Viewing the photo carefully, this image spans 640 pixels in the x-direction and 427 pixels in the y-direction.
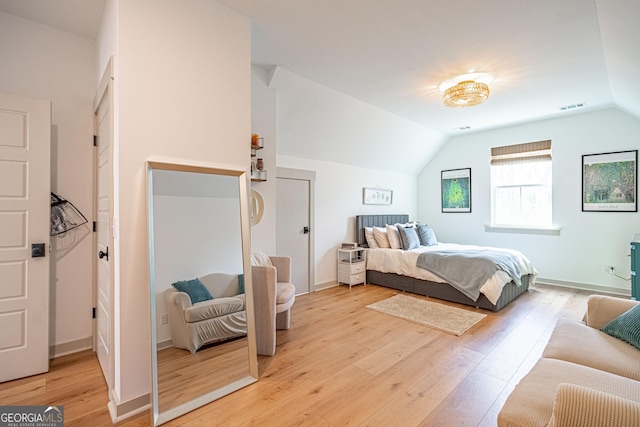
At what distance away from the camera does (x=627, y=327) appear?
69.7 inches

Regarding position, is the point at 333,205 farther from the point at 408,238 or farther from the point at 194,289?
the point at 194,289

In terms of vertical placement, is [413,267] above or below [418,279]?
above

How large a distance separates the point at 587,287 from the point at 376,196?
375 centimetres

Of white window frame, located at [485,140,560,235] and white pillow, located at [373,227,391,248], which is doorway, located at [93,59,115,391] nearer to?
white pillow, located at [373,227,391,248]

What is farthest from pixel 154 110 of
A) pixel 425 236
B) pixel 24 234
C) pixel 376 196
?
pixel 425 236

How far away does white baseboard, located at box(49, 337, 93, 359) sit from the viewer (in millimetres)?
2549

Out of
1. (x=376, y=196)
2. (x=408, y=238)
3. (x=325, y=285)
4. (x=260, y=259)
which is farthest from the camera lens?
(x=376, y=196)

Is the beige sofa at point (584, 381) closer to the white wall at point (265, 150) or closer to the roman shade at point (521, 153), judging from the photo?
the white wall at point (265, 150)

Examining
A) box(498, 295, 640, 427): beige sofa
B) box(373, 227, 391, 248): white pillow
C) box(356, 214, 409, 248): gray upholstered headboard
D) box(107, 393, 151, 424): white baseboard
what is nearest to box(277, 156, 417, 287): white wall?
box(356, 214, 409, 248): gray upholstered headboard

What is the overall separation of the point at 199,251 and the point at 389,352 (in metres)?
1.90

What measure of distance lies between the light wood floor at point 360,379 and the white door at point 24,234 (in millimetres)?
217

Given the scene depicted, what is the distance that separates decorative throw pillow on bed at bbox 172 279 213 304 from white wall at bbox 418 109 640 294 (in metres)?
5.60

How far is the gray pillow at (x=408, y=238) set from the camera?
5.00 metres

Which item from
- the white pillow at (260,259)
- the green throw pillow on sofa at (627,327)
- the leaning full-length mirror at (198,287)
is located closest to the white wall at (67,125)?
the leaning full-length mirror at (198,287)
